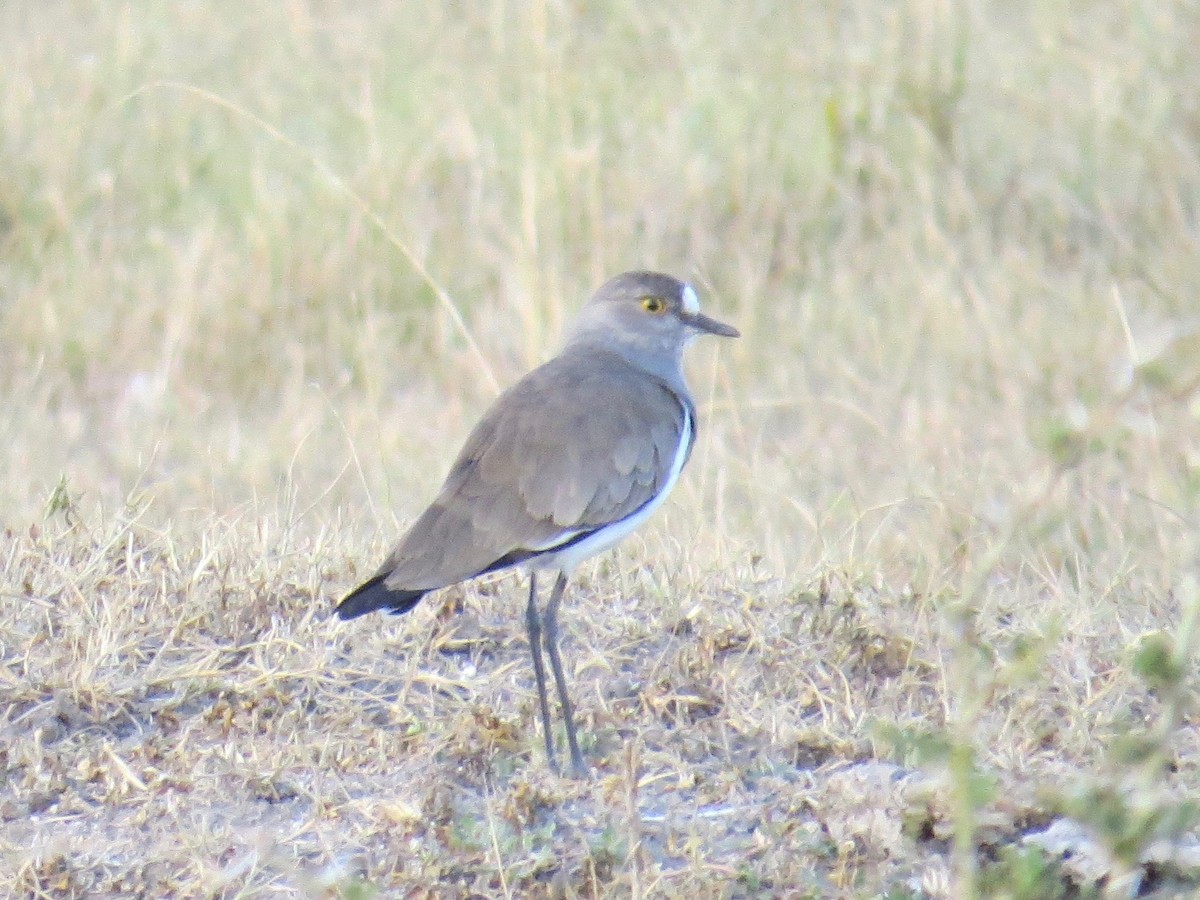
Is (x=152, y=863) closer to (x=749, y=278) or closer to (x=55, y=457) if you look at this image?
(x=55, y=457)

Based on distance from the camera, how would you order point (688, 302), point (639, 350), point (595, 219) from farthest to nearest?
1. point (595, 219)
2. point (688, 302)
3. point (639, 350)

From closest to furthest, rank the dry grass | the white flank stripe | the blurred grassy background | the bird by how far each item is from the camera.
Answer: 1. the dry grass
2. the bird
3. the white flank stripe
4. the blurred grassy background

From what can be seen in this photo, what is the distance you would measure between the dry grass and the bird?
253mm

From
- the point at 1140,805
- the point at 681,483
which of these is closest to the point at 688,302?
the point at 681,483

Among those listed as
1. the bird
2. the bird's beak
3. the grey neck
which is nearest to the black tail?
the bird

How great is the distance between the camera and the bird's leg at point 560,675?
12.0ft

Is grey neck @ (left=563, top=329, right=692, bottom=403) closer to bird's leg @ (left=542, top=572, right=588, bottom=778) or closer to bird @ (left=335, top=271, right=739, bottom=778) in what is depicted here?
bird @ (left=335, top=271, right=739, bottom=778)

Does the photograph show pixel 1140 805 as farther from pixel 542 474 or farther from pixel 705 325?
pixel 705 325

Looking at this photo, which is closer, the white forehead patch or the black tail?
the black tail

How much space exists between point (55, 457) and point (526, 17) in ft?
9.28

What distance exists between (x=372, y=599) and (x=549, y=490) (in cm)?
53

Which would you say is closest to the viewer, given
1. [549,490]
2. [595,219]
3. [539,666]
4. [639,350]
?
[539,666]

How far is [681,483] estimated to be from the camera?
591 centimetres

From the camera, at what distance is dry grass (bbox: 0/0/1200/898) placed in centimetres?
333
